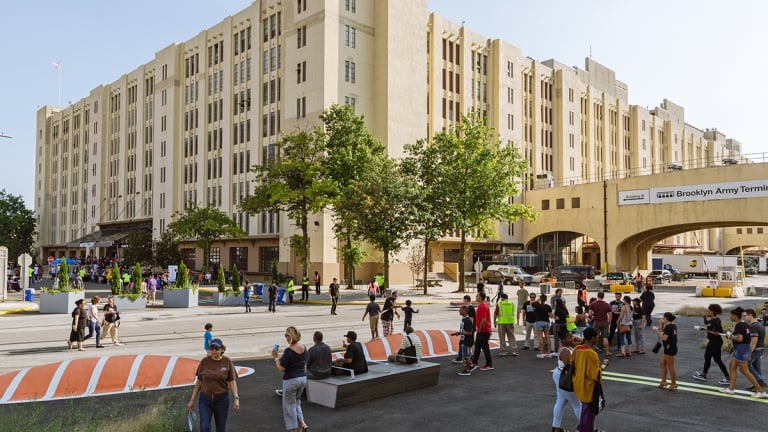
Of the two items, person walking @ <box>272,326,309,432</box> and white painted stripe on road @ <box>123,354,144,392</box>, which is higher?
person walking @ <box>272,326,309,432</box>

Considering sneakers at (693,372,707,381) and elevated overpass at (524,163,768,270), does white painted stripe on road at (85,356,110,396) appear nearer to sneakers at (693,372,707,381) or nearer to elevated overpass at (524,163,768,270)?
sneakers at (693,372,707,381)

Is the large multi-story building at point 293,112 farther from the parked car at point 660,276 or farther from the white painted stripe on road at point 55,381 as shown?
the white painted stripe on road at point 55,381

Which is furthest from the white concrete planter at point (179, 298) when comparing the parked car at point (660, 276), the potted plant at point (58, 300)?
the parked car at point (660, 276)

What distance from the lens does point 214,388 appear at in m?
8.18

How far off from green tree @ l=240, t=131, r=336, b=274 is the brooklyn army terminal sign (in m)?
32.6

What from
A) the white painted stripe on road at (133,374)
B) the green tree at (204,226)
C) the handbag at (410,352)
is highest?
the green tree at (204,226)

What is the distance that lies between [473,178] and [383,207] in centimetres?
824

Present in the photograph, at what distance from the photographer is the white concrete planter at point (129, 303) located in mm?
31984

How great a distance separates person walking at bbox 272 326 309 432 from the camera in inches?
349

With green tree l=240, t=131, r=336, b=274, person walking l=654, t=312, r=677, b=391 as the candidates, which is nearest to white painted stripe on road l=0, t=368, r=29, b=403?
person walking l=654, t=312, r=677, b=391

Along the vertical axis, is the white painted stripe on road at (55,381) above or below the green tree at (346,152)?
below

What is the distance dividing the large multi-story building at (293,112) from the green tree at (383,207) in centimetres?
1003

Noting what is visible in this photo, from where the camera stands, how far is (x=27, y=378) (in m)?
12.2

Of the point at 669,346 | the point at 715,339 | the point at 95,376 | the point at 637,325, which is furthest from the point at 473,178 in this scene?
the point at 95,376
